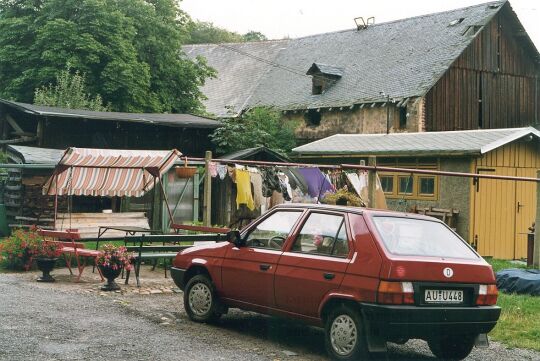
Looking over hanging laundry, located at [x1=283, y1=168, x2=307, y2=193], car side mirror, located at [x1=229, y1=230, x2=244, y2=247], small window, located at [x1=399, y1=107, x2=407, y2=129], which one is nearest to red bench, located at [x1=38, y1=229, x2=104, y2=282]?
car side mirror, located at [x1=229, y1=230, x2=244, y2=247]

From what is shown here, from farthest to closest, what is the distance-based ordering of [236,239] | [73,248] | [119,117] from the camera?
[119,117] < [73,248] < [236,239]

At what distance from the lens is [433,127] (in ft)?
103

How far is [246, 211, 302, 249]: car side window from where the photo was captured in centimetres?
881

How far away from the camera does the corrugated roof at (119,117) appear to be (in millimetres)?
23750

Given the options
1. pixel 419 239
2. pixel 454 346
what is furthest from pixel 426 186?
pixel 419 239

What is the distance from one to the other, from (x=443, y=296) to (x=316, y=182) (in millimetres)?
9417

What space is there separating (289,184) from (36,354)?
10.1 m

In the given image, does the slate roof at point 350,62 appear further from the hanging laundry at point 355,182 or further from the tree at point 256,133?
the hanging laundry at point 355,182

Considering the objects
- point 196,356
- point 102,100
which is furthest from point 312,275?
point 102,100

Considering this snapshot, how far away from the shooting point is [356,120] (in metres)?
33.4

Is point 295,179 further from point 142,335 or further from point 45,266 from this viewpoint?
point 142,335

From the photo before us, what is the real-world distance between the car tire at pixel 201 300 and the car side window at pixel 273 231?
2.76 ft

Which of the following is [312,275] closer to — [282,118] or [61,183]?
[61,183]

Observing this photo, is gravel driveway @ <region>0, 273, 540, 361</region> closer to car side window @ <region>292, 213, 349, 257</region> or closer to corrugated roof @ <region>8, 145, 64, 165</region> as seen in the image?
car side window @ <region>292, 213, 349, 257</region>
